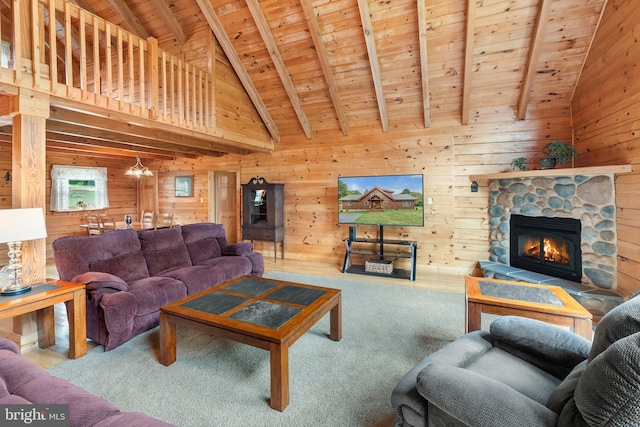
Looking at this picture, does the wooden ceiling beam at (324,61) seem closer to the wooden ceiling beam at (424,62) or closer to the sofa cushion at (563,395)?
the wooden ceiling beam at (424,62)

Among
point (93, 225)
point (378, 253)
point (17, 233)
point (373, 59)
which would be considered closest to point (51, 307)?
point (17, 233)

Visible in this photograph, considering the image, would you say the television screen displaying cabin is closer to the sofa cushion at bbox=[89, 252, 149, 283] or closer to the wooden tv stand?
the wooden tv stand

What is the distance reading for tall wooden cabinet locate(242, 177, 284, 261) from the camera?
18.8 feet

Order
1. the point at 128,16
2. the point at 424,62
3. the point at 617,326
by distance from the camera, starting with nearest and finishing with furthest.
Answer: the point at 617,326 < the point at 424,62 < the point at 128,16

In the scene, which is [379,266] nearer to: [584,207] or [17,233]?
[584,207]

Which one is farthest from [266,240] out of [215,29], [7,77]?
[7,77]

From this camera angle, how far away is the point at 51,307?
246 cm

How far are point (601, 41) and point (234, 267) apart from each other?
4.91m

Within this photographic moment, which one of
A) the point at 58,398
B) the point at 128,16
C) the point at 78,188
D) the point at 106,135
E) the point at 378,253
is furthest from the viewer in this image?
the point at 78,188

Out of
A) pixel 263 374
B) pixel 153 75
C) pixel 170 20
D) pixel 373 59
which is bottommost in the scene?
pixel 263 374

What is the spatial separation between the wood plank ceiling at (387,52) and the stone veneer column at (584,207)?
3.76ft

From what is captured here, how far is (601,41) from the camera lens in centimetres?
325

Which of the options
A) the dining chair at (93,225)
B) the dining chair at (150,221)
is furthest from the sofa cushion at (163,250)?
the dining chair at (93,225)

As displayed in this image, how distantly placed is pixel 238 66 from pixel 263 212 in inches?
102
